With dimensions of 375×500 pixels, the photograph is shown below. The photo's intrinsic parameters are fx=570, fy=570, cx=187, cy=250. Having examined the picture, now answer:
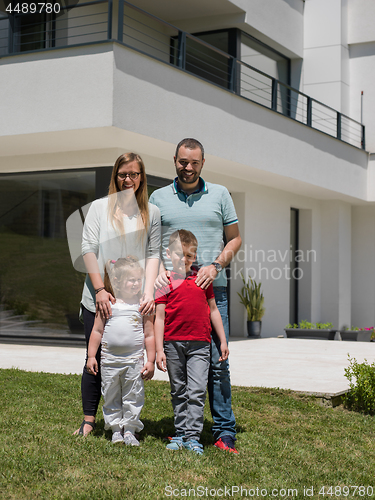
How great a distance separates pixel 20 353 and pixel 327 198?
933 cm

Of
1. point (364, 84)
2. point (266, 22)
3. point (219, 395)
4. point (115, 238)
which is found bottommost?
point (219, 395)

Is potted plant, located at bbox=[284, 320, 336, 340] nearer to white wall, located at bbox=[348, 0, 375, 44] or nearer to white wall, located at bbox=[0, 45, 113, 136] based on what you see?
white wall, located at bbox=[0, 45, 113, 136]

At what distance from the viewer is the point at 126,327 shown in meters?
3.64

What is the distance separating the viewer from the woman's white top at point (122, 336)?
11.9 feet

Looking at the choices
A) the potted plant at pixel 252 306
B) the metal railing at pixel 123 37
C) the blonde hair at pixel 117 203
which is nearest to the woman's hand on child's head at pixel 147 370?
the blonde hair at pixel 117 203

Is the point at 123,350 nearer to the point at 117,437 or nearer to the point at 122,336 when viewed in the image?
the point at 122,336

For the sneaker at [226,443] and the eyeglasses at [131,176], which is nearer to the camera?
the sneaker at [226,443]

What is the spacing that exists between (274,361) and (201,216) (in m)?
4.74

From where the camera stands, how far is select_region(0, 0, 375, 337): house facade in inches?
315

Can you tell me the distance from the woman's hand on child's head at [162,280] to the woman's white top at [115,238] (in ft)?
0.46

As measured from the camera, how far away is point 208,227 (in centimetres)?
→ 373

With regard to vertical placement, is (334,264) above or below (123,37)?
below

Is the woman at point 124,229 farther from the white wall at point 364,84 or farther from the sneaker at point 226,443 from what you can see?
the white wall at point 364,84

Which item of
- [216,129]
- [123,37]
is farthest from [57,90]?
[123,37]
